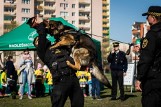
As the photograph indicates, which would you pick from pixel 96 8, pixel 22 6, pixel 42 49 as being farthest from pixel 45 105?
pixel 96 8

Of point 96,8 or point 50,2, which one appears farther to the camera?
point 96,8

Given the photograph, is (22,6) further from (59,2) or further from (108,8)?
(108,8)

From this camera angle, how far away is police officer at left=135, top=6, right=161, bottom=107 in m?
5.39

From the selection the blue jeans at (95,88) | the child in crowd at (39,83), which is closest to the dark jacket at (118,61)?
the blue jeans at (95,88)

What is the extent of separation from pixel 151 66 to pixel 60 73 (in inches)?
60.7

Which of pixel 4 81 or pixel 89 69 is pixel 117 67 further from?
pixel 89 69

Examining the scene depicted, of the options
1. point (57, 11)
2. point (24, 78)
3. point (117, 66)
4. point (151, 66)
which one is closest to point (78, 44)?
point (151, 66)

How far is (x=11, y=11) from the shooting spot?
323 ft

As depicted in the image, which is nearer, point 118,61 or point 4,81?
point 118,61

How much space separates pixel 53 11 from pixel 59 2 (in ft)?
10.0

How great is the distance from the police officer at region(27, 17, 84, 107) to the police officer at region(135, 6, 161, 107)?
1.22 meters

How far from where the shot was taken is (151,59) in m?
5.40

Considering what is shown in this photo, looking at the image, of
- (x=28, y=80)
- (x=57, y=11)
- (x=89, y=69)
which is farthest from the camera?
(x=57, y=11)

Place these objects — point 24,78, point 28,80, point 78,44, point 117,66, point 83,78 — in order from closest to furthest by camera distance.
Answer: point 78,44 → point 117,66 → point 24,78 → point 28,80 → point 83,78
